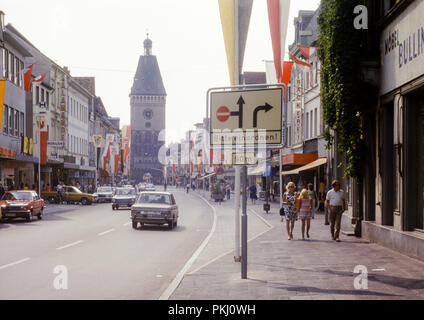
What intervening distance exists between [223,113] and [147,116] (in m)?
174

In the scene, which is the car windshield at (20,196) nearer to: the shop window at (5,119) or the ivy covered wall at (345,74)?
the shop window at (5,119)

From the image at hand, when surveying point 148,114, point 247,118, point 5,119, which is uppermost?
point 148,114

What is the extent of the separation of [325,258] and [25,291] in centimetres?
666

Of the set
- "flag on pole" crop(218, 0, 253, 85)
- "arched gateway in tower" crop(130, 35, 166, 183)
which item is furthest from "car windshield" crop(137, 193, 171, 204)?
"arched gateway in tower" crop(130, 35, 166, 183)

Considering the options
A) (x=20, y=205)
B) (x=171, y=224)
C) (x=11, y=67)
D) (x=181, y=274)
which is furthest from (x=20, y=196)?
(x=181, y=274)

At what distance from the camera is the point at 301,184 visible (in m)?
46.1

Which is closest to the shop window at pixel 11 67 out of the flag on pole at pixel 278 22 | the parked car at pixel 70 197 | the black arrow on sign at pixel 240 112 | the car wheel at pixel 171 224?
the parked car at pixel 70 197

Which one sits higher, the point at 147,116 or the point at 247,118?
the point at 147,116

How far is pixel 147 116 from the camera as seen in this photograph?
183m

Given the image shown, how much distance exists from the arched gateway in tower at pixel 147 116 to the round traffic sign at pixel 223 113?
169064 millimetres

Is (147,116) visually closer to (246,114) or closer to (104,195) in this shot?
(104,195)

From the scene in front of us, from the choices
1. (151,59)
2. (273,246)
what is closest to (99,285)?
(273,246)
